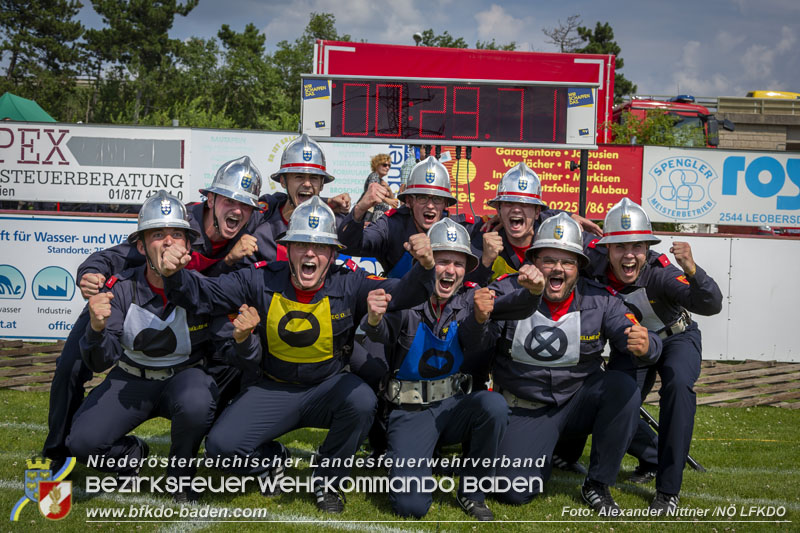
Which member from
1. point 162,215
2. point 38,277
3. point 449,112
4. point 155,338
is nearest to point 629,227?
point 162,215

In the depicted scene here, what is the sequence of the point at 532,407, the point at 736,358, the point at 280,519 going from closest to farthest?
1. the point at 280,519
2. the point at 532,407
3. the point at 736,358

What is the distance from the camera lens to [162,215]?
488 centimetres

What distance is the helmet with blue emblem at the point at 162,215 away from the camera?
4848mm

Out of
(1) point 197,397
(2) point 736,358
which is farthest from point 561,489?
(2) point 736,358

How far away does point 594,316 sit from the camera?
5.12 meters

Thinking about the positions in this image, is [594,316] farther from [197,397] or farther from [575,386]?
[197,397]

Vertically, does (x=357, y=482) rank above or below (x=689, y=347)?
below

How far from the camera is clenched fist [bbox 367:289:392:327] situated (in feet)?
14.9

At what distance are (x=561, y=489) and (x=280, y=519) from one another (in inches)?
86.5

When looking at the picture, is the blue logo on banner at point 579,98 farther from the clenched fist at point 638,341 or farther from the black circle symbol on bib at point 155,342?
the black circle symbol on bib at point 155,342

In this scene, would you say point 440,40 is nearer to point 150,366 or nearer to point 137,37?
point 137,37

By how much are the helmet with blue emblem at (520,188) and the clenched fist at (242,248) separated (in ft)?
6.77

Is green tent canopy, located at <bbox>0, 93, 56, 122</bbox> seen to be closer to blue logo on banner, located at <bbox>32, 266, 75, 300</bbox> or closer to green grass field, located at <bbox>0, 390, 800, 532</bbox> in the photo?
blue logo on banner, located at <bbox>32, 266, 75, 300</bbox>

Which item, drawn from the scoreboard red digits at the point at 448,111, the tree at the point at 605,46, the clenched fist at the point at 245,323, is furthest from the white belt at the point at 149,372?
the tree at the point at 605,46
